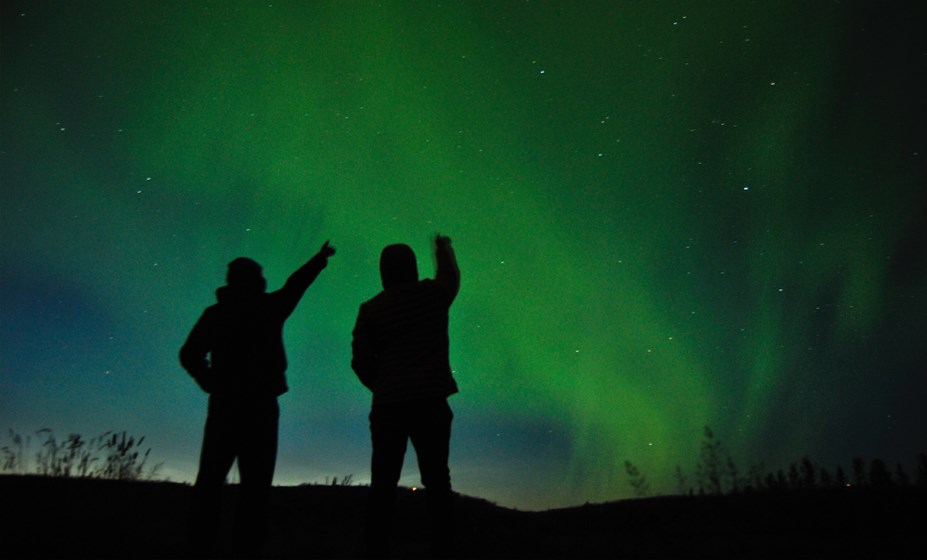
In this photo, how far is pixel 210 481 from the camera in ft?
13.7

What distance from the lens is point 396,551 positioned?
5988 mm

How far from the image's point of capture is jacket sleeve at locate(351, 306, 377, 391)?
4.29 metres

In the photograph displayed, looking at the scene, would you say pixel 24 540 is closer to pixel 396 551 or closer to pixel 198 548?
pixel 198 548

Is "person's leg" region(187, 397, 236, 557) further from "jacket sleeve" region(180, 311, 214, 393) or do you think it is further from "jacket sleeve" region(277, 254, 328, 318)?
"jacket sleeve" region(277, 254, 328, 318)

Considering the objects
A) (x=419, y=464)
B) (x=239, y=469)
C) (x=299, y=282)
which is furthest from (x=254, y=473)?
(x=299, y=282)

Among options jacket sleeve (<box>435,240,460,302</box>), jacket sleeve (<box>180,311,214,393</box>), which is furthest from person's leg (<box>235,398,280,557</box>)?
jacket sleeve (<box>435,240,460,302</box>)

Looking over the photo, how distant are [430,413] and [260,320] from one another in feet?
5.45

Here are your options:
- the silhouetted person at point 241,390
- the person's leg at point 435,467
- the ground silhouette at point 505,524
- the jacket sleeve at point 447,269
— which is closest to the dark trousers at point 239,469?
the silhouetted person at point 241,390

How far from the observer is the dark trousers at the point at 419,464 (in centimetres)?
389

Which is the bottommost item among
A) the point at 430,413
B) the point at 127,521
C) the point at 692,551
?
the point at 692,551

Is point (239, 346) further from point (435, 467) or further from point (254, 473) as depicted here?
point (435, 467)

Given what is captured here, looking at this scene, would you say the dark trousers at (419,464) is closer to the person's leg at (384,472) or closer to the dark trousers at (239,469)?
the person's leg at (384,472)

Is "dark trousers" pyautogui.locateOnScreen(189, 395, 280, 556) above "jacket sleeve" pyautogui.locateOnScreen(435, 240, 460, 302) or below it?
Result: below

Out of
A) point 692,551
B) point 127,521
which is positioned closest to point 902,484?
point 692,551
